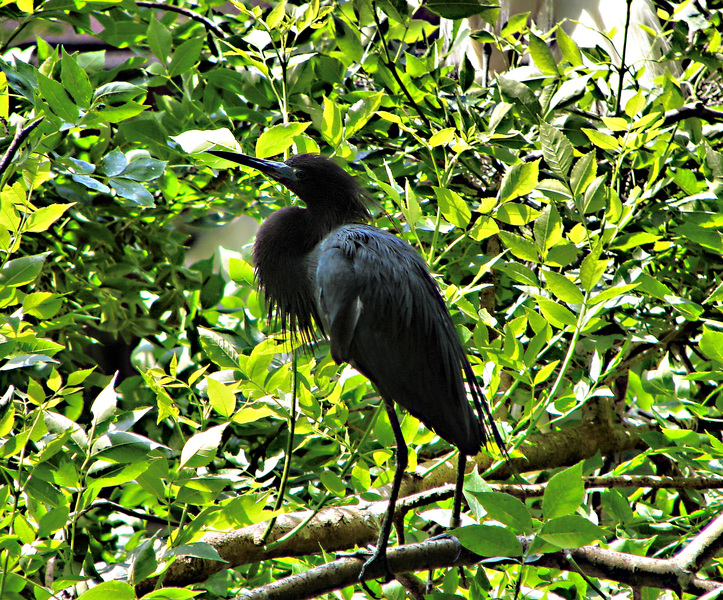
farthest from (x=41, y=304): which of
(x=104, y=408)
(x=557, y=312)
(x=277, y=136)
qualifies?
(x=557, y=312)

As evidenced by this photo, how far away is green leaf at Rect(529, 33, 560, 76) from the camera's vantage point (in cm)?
109

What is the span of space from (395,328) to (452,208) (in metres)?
0.22

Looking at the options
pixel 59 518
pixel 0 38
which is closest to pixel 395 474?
pixel 59 518

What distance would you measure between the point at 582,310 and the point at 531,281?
9cm

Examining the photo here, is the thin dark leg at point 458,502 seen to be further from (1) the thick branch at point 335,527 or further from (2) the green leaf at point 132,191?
(2) the green leaf at point 132,191

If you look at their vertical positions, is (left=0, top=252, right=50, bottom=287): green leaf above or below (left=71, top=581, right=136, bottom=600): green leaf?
above

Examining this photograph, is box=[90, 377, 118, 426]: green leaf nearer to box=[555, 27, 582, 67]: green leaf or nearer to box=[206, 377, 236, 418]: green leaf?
box=[206, 377, 236, 418]: green leaf

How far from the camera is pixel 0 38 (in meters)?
1.34

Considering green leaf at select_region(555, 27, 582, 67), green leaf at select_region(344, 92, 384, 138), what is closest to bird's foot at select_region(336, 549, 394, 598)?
green leaf at select_region(344, 92, 384, 138)

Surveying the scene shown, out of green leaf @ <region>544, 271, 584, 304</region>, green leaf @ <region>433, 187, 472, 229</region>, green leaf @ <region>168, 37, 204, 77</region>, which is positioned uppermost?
green leaf @ <region>168, 37, 204, 77</region>

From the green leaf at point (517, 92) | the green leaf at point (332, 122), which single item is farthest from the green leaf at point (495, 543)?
the green leaf at point (517, 92)

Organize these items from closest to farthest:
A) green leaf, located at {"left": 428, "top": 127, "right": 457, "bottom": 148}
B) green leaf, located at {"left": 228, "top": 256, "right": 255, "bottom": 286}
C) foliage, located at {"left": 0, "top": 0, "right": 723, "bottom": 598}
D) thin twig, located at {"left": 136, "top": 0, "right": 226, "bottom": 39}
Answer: foliage, located at {"left": 0, "top": 0, "right": 723, "bottom": 598} → green leaf, located at {"left": 428, "top": 127, "right": 457, "bottom": 148} → green leaf, located at {"left": 228, "top": 256, "right": 255, "bottom": 286} → thin twig, located at {"left": 136, "top": 0, "right": 226, "bottom": 39}

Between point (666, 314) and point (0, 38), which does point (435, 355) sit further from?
point (0, 38)

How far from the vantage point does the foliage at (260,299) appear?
855mm
